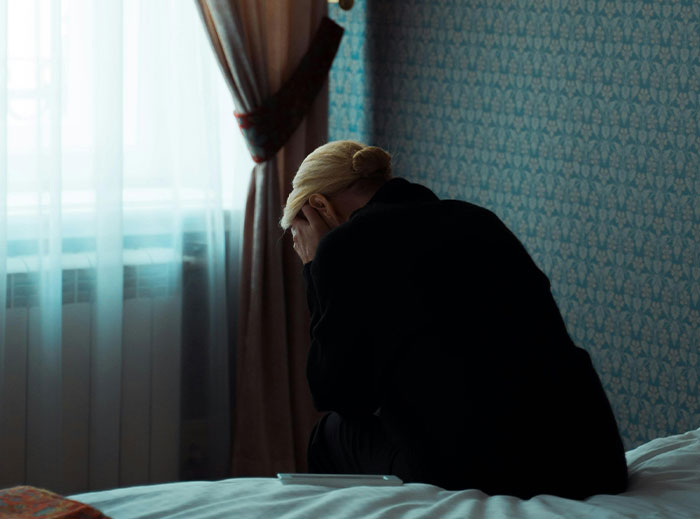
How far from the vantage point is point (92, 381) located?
2.67m

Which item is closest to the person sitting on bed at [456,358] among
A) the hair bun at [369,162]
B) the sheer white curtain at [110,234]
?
the hair bun at [369,162]

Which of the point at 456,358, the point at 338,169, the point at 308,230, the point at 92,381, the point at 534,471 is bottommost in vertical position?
the point at 92,381

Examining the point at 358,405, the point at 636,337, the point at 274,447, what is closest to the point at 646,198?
the point at 636,337

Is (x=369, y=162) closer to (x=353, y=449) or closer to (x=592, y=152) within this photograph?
(x=353, y=449)

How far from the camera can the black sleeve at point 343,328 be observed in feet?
5.19

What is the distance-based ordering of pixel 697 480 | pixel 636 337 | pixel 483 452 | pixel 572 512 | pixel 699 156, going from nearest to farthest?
pixel 572 512 → pixel 697 480 → pixel 483 452 → pixel 699 156 → pixel 636 337

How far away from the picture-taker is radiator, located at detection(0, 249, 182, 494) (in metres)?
2.54

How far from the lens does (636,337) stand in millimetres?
2475

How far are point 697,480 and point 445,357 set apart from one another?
1.37 feet

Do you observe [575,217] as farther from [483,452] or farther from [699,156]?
[483,452]

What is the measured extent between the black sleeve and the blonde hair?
269 mm

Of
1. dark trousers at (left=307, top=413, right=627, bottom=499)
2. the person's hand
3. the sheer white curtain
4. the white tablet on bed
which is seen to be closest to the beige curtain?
the sheer white curtain

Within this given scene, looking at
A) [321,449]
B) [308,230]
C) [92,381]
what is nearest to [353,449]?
[321,449]

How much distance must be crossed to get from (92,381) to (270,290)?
0.63 meters
